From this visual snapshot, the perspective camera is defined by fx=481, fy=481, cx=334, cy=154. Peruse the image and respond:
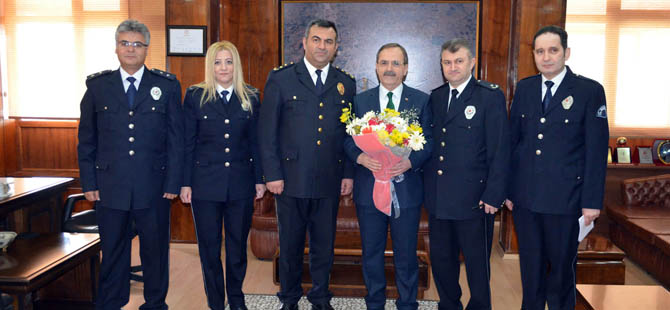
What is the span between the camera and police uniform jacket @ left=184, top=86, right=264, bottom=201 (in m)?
2.81

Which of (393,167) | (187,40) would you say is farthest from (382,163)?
(187,40)

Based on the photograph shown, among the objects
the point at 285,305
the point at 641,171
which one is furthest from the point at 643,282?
the point at 285,305

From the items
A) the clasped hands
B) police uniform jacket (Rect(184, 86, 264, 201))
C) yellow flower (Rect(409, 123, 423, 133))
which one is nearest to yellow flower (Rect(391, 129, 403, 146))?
yellow flower (Rect(409, 123, 423, 133))

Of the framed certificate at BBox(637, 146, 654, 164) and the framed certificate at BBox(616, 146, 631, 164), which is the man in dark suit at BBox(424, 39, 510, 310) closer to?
the framed certificate at BBox(616, 146, 631, 164)

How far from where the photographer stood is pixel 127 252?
283cm

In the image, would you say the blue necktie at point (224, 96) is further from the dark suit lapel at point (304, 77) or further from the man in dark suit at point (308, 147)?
the dark suit lapel at point (304, 77)

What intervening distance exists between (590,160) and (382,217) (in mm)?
1152

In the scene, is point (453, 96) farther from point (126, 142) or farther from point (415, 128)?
point (126, 142)

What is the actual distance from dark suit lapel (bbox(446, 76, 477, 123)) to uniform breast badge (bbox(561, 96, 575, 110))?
470 millimetres

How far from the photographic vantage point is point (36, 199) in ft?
11.9

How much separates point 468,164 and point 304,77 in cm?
107

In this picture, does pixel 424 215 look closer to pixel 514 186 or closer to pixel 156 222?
pixel 514 186

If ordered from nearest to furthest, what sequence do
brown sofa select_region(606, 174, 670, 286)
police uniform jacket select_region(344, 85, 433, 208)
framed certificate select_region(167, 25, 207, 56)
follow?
1. police uniform jacket select_region(344, 85, 433, 208)
2. brown sofa select_region(606, 174, 670, 286)
3. framed certificate select_region(167, 25, 207, 56)

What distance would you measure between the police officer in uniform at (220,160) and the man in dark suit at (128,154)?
0.36ft
